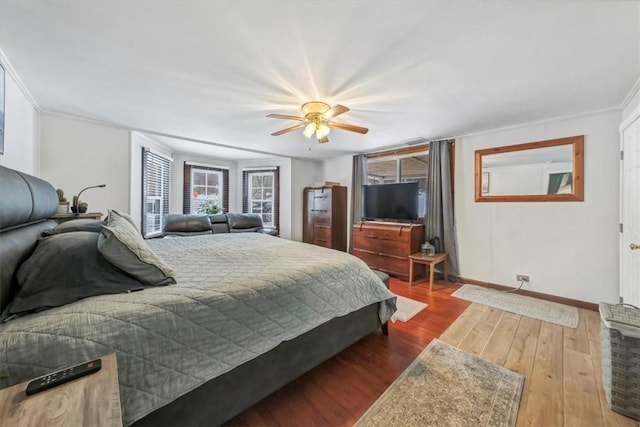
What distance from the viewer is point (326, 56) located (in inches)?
69.2

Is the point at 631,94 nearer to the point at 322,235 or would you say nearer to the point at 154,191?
the point at 322,235

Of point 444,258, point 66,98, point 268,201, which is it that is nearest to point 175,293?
point 66,98

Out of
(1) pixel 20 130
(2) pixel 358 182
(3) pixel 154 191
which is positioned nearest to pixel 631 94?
(2) pixel 358 182

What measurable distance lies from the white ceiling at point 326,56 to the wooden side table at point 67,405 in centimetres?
177

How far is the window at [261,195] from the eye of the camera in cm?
577

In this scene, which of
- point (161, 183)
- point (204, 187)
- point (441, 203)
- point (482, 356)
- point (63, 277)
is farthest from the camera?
point (204, 187)

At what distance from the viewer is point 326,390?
1.63 meters

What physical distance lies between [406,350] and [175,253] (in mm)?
2195

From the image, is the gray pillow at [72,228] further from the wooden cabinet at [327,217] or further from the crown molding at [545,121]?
the crown molding at [545,121]

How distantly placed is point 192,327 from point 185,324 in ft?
0.12

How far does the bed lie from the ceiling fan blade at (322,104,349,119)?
139 centimetres

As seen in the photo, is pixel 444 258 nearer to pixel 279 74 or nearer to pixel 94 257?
pixel 279 74

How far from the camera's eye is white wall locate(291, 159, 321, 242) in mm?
5617

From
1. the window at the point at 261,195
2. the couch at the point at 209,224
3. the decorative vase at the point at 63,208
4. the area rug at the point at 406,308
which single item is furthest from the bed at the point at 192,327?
the window at the point at 261,195
